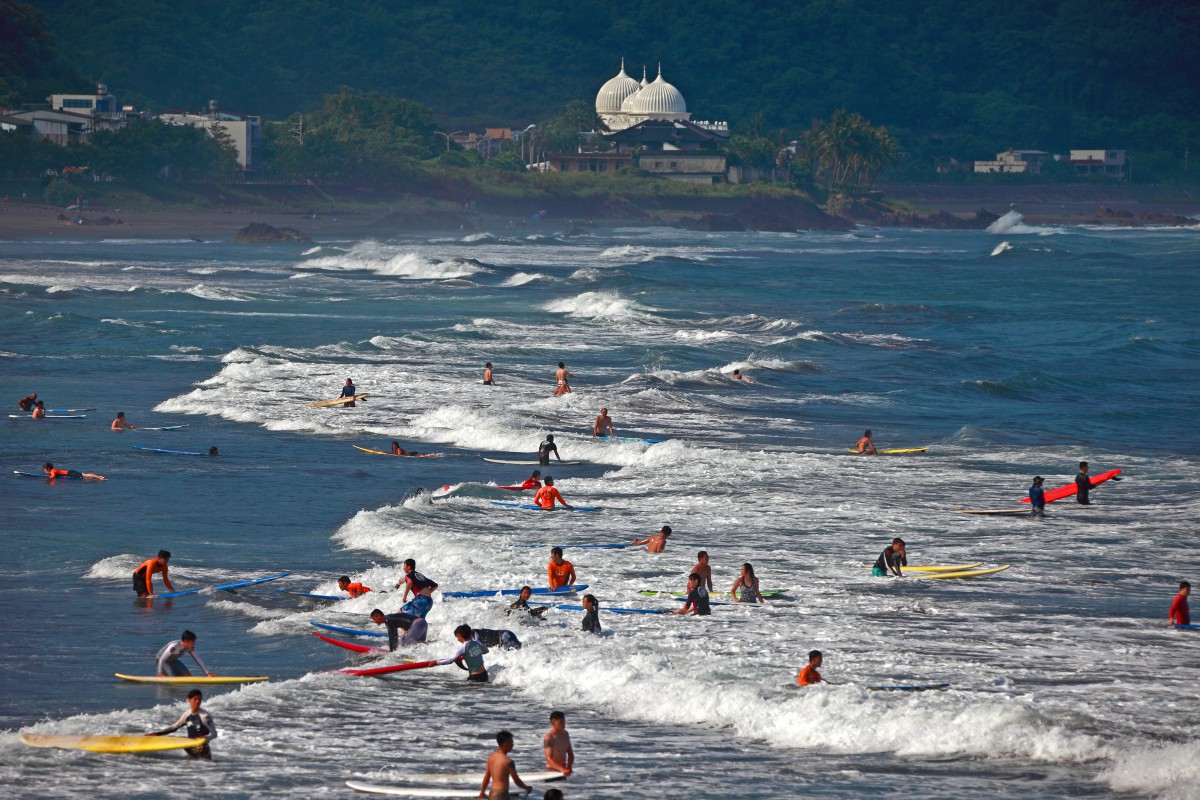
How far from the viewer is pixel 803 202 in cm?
16462

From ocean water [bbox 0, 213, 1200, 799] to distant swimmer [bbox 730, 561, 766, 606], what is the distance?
0.40 m

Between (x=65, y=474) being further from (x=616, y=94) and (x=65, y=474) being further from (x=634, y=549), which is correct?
(x=616, y=94)

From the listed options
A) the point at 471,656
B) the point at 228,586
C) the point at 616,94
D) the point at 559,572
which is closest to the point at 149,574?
the point at 228,586

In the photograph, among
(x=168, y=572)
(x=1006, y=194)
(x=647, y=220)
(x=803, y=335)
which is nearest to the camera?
(x=168, y=572)

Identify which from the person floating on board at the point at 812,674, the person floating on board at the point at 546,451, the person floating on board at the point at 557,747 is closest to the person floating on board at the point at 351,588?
the person floating on board at the point at 812,674

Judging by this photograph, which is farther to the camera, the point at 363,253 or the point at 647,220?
the point at 647,220

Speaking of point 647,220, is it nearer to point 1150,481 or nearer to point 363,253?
point 363,253

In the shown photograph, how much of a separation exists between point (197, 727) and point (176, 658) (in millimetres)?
2316

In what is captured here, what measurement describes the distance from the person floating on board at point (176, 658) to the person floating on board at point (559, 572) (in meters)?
5.52

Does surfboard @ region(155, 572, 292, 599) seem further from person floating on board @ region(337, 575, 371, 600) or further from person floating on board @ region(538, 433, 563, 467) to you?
person floating on board @ region(538, 433, 563, 467)

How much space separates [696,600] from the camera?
20.5 metres

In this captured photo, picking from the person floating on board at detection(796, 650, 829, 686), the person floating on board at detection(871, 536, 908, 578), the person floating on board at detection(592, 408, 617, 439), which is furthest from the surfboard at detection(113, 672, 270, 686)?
the person floating on board at detection(592, 408, 617, 439)

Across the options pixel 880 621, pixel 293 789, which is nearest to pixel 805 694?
pixel 880 621

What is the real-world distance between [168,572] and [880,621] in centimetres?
981
